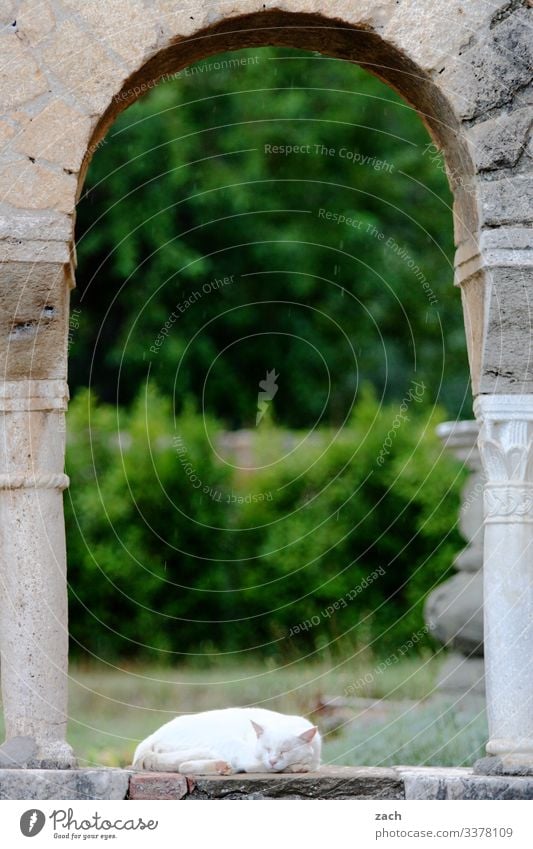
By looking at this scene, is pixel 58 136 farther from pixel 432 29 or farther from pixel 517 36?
pixel 517 36

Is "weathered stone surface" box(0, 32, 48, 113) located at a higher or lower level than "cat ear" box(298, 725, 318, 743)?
higher

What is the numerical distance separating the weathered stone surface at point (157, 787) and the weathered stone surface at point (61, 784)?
35 mm

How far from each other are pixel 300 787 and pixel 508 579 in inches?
43.8

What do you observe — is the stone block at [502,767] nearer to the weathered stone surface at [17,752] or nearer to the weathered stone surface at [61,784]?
the weathered stone surface at [61,784]

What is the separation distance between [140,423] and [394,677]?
356 cm

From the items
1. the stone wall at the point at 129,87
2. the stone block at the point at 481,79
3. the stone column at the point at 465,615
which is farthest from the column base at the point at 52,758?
the stone column at the point at 465,615

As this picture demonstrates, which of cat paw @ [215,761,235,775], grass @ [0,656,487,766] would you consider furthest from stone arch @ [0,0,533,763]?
grass @ [0,656,487,766]

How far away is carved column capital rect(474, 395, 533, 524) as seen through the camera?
16.1 ft

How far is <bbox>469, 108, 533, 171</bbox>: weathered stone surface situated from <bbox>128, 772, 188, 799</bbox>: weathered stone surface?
262cm

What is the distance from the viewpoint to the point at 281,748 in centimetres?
500

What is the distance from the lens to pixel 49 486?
4.94 m

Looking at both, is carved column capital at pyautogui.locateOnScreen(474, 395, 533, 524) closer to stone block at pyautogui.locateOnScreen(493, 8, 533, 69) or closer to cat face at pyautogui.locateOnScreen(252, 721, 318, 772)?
cat face at pyautogui.locateOnScreen(252, 721, 318, 772)

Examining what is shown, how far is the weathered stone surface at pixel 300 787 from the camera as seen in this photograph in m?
4.76

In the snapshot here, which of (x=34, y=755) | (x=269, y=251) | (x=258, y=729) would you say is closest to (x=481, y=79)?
(x=258, y=729)
